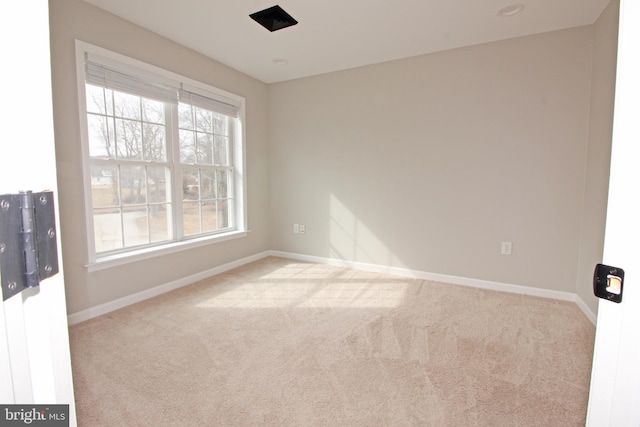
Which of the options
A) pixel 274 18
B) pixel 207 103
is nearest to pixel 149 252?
pixel 207 103

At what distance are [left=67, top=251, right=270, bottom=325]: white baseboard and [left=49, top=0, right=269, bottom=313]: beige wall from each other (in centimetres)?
4

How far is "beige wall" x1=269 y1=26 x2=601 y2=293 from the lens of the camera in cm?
294

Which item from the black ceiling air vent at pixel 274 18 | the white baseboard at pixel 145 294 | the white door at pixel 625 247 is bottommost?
the white baseboard at pixel 145 294

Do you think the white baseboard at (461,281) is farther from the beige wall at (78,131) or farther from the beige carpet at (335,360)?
the beige wall at (78,131)

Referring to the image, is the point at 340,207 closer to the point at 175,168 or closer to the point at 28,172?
the point at 175,168

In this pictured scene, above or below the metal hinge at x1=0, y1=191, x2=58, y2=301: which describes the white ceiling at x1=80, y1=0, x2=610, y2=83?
above

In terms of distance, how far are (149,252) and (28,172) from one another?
293cm

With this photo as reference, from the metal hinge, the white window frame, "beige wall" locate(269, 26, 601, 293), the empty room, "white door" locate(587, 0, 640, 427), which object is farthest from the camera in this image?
"beige wall" locate(269, 26, 601, 293)

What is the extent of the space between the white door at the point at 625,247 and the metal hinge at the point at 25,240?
100cm

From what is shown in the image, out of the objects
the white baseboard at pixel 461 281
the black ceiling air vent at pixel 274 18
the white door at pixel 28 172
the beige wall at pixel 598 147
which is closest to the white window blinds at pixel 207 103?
the black ceiling air vent at pixel 274 18

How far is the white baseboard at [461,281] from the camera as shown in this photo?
2.98m

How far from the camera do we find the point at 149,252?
303cm

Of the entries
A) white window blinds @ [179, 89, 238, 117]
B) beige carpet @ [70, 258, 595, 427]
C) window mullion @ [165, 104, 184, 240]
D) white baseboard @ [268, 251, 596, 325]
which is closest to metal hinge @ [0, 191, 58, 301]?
beige carpet @ [70, 258, 595, 427]

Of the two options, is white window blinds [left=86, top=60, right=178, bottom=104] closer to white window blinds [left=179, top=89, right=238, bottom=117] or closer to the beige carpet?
white window blinds [left=179, top=89, right=238, bottom=117]
